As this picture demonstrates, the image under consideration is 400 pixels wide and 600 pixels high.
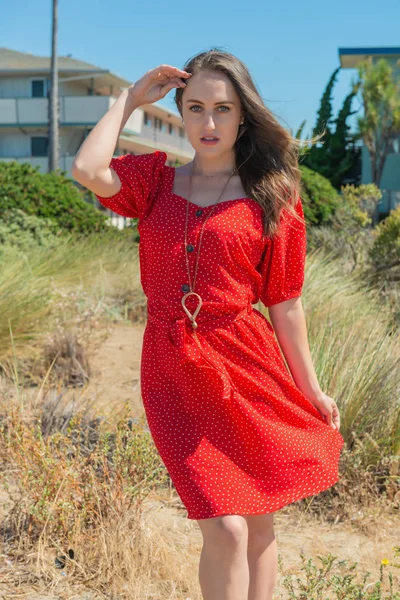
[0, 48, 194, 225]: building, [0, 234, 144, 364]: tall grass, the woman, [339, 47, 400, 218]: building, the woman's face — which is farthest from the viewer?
[0, 48, 194, 225]: building

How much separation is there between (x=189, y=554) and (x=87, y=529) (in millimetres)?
443

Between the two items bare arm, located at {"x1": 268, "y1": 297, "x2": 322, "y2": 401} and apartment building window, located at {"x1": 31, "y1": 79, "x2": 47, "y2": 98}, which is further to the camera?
apartment building window, located at {"x1": 31, "y1": 79, "x2": 47, "y2": 98}

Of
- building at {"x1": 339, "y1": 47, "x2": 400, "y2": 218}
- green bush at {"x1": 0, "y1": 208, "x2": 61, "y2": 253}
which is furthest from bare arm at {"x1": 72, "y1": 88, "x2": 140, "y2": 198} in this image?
building at {"x1": 339, "y1": 47, "x2": 400, "y2": 218}

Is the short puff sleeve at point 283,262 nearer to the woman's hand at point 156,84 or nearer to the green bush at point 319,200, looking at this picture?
the woman's hand at point 156,84

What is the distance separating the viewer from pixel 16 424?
3.28 m

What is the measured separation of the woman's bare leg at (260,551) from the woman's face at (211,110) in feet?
3.81

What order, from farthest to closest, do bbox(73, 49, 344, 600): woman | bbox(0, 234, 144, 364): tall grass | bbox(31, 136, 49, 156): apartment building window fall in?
1. bbox(31, 136, 49, 156): apartment building window
2. bbox(0, 234, 144, 364): tall grass
3. bbox(73, 49, 344, 600): woman

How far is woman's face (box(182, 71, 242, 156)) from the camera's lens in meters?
2.48

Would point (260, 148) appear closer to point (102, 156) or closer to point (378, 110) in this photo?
point (102, 156)

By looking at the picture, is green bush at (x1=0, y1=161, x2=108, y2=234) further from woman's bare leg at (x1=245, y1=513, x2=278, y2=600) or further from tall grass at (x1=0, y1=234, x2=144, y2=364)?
woman's bare leg at (x1=245, y1=513, x2=278, y2=600)

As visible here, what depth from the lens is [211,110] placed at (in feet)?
8.18

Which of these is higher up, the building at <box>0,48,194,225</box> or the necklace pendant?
the necklace pendant

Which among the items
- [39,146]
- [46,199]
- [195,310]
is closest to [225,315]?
[195,310]

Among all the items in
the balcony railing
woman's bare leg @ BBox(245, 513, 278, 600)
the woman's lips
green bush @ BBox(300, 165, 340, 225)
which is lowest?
the balcony railing
